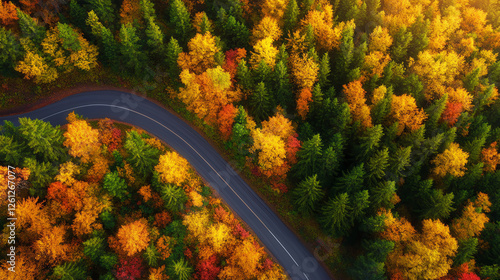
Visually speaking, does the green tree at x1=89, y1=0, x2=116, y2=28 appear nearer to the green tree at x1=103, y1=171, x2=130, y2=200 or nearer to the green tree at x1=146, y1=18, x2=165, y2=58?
the green tree at x1=146, y1=18, x2=165, y2=58

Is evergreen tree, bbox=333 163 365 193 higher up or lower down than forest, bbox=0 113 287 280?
higher up

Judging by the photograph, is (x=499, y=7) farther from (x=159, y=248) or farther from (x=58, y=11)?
(x=58, y=11)

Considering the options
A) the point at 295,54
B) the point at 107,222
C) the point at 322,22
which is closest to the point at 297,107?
the point at 295,54

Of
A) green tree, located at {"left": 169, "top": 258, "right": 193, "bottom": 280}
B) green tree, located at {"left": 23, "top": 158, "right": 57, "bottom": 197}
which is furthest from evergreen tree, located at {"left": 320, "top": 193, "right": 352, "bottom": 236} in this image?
green tree, located at {"left": 23, "top": 158, "right": 57, "bottom": 197}

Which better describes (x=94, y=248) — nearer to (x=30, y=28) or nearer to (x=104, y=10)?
(x=30, y=28)

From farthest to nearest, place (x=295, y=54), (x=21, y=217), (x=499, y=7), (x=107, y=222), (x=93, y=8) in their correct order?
(x=499, y=7)
(x=295, y=54)
(x=93, y=8)
(x=107, y=222)
(x=21, y=217)

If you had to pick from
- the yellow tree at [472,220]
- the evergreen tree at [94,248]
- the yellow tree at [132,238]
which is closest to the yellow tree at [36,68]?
the evergreen tree at [94,248]
